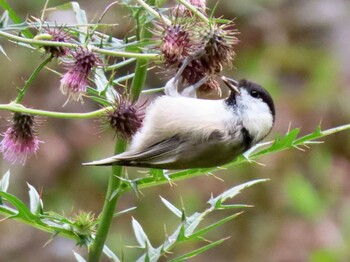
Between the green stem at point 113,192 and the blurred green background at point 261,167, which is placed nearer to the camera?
the green stem at point 113,192

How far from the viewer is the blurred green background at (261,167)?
17.3ft

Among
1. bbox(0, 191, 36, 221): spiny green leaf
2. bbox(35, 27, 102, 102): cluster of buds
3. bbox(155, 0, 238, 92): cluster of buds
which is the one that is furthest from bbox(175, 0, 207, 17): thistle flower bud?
bbox(0, 191, 36, 221): spiny green leaf

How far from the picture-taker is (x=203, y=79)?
2.84m

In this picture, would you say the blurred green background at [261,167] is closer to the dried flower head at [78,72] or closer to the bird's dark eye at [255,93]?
the bird's dark eye at [255,93]

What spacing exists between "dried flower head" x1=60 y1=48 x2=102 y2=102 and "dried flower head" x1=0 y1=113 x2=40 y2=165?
153 millimetres

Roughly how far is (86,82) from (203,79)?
33 centimetres

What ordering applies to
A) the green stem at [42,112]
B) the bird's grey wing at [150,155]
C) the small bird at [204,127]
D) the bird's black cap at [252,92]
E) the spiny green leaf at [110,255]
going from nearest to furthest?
the green stem at [42,112] → the bird's grey wing at [150,155] → the spiny green leaf at [110,255] → the small bird at [204,127] → the bird's black cap at [252,92]

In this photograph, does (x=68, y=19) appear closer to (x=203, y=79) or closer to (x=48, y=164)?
(x=48, y=164)

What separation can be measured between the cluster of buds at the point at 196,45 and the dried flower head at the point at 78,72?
0.62 feet

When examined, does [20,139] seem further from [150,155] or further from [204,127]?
[204,127]

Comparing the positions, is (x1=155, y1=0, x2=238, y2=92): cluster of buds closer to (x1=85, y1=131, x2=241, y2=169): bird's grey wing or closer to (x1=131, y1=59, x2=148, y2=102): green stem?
(x1=131, y1=59, x2=148, y2=102): green stem

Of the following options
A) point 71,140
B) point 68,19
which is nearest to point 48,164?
point 71,140

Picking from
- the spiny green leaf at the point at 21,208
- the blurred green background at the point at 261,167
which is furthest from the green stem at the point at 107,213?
the blurred green background at the point at 261,167

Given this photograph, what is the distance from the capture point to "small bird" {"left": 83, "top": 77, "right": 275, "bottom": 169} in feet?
10.0
